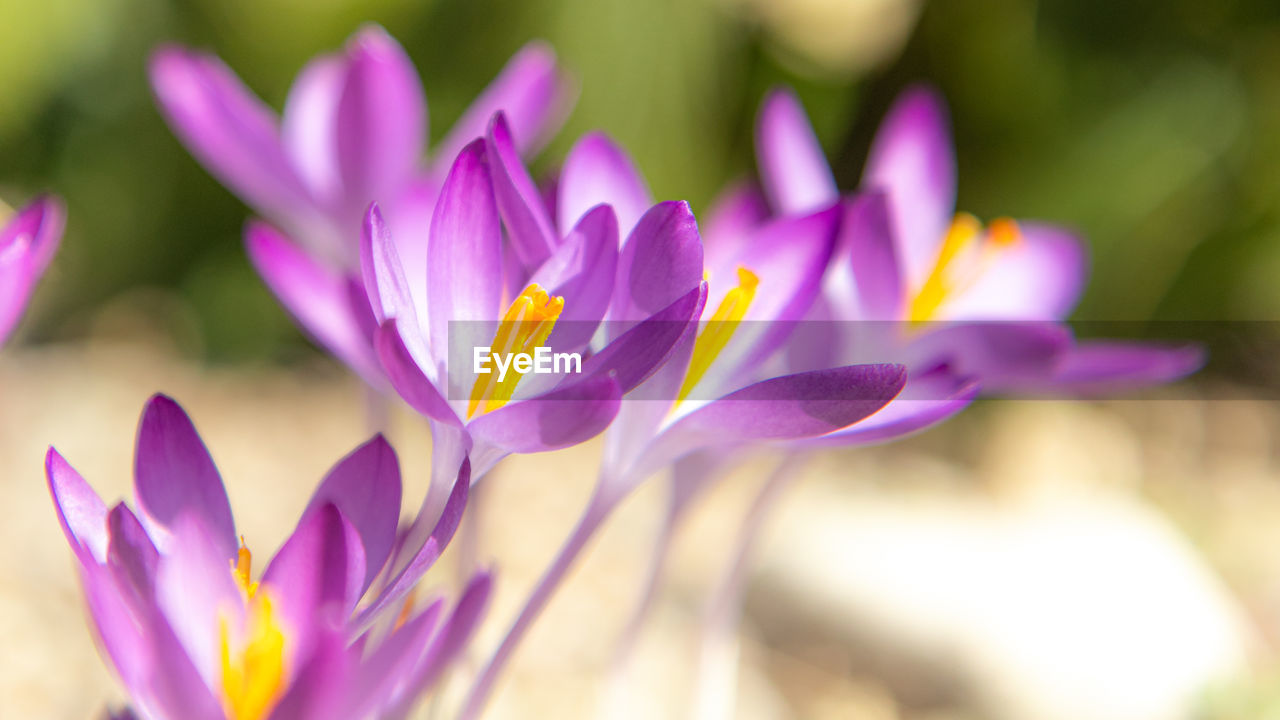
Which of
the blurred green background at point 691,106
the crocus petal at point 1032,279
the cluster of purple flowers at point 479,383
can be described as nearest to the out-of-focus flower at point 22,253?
the cluster of purple flowers at point 479,383

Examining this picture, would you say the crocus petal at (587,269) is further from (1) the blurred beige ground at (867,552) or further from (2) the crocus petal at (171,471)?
(1) the blurred beige ground at (867,552)

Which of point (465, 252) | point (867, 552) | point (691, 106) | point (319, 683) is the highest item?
point (691, 106)

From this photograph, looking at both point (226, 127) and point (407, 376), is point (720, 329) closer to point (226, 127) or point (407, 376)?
point (407, 376)

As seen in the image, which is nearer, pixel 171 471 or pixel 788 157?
pixel 171 471

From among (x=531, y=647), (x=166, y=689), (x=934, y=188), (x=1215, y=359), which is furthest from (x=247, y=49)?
(x=1215, y=359)

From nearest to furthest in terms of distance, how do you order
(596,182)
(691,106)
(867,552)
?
(596,182) → (867,552) → (691,106)

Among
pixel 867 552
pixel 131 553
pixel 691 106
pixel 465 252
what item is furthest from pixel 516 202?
pixel 691 106

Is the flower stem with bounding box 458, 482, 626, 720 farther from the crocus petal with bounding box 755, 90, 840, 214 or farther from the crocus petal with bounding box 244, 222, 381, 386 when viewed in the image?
the crocus petal with bounding box 755, 90, 840, 214

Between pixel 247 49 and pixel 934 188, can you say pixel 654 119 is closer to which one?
pixel 247 49

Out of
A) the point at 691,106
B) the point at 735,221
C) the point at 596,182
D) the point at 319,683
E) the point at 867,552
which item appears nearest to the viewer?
the point at 319,683
